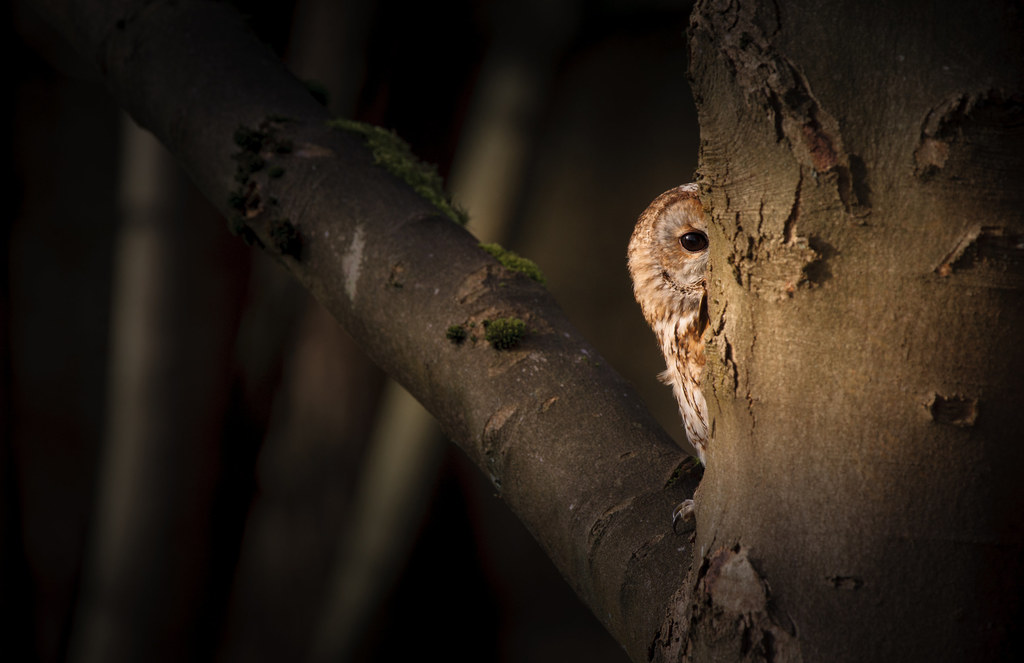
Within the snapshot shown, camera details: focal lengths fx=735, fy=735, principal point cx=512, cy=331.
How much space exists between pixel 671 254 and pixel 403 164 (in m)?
0.53

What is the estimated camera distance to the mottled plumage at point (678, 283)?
129 centimetres

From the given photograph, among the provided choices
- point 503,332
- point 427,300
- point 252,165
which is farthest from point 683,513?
point 252,165

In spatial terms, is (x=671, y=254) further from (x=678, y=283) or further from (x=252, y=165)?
(x=252, y=165)

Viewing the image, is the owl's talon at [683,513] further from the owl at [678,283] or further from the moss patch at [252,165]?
the moss patch at [252,165]

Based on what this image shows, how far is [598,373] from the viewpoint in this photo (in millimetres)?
945

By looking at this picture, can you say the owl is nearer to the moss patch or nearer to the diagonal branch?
the diagonal branch

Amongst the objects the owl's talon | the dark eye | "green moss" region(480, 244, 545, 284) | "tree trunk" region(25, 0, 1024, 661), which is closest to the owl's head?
the dark eye

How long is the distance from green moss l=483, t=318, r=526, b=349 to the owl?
0.41m

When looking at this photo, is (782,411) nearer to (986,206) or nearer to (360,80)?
(986,206)

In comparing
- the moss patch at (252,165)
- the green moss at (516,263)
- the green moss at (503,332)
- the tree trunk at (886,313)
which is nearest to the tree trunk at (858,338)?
the tree trunk at (886,313)

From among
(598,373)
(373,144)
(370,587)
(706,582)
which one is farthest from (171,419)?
(706,582)

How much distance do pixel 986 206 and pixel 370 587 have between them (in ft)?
8.72

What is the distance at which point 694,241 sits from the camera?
1.34m

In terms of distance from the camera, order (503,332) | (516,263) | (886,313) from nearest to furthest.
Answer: (886,313), (503,332), (516,263)
